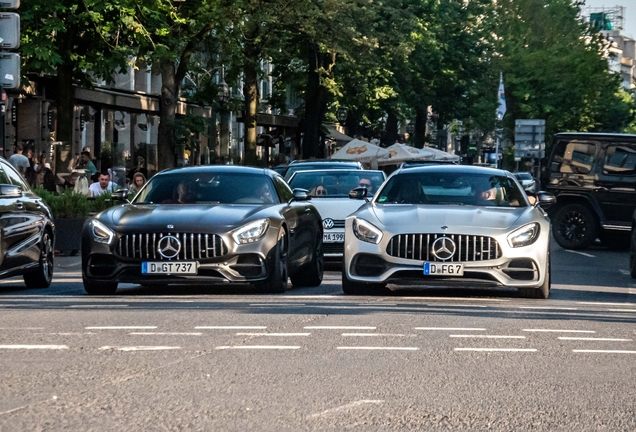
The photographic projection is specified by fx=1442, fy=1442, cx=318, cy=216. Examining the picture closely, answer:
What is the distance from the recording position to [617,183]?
28094 mm

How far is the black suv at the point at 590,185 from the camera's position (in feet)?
92.0

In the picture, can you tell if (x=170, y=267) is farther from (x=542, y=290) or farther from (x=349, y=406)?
(x=349, y=406)

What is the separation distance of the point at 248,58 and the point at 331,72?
9357 millimetres

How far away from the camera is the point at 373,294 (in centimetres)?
1466

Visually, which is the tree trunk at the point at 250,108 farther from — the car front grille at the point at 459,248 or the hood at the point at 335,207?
the car front grille at the point at 459,248

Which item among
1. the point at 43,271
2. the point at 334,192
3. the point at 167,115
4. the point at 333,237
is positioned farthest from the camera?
the point at 167,115

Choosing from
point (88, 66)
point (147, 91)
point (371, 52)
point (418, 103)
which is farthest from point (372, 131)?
point (88, 66)

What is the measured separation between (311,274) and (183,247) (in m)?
2.55

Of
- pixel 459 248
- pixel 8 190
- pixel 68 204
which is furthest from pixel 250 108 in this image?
pixel 459 248

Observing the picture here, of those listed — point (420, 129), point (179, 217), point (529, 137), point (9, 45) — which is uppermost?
point (9, 45)

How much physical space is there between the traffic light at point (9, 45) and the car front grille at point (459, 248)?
9729 millimetres

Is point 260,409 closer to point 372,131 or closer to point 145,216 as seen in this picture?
point 145,216

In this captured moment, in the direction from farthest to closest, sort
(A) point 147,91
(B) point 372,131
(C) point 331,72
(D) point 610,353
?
(B) point 372,131
(A) point 147,91
(C) point 331,72
(D) point 610,353

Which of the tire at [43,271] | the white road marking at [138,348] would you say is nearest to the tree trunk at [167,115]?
the tire at [43,271]
